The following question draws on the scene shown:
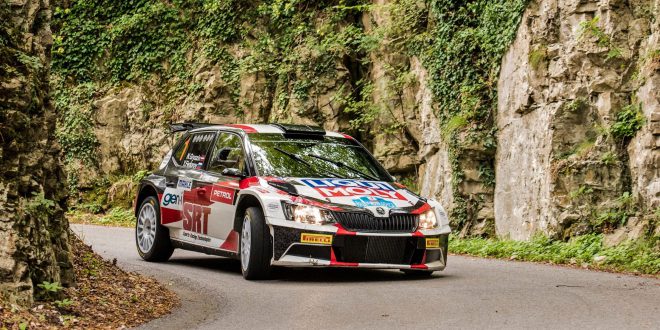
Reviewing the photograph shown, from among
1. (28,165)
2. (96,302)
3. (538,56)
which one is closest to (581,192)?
(538,56)

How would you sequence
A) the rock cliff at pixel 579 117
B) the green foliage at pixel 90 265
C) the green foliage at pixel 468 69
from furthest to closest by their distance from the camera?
the green foliage at pixel 468 69 → the rock cliff at pixel 579 117 → the green foliage at pixel 90 265

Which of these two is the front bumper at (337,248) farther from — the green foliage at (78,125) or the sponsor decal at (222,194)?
the green foliage at (78,125)

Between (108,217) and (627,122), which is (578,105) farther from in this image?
(108,217)

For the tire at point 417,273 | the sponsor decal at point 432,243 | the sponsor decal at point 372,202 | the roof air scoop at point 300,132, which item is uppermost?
the roof air scoop at point 300,132

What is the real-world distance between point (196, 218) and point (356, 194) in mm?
2630

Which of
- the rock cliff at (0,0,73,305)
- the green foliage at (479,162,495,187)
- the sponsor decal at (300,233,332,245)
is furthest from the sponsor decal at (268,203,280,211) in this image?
the green foliage at (479,162,495,187)

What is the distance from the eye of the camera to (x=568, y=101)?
54.0ft

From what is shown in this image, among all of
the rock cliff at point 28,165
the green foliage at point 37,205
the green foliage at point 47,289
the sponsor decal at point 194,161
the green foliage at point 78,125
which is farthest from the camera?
the green foliage at point 78,125

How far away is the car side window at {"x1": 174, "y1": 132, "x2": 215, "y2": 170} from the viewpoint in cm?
1296

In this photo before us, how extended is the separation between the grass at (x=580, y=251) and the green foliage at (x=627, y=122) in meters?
1.73

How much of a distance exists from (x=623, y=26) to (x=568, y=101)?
1575 mm

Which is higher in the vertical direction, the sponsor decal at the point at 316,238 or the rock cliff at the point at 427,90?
the rock cliff at the point at 427,90

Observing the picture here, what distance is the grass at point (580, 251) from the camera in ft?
41.7

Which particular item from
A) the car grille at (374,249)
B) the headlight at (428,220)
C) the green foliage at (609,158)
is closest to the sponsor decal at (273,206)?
the car grille at (374,249)
